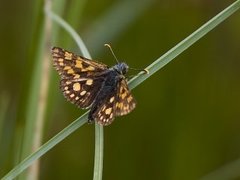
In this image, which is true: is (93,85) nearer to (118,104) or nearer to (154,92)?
(118,104)

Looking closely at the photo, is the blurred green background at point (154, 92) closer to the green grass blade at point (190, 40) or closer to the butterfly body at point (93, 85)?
the butterfly body at point (93, 85)

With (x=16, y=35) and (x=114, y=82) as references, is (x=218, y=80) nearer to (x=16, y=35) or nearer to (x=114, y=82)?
(x=16, y=35)

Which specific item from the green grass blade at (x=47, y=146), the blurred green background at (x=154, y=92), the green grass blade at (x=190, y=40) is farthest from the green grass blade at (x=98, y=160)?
the blurred green background at (x=154, y=92)

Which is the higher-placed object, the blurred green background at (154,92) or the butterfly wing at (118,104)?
the blurred green background at (154,92)

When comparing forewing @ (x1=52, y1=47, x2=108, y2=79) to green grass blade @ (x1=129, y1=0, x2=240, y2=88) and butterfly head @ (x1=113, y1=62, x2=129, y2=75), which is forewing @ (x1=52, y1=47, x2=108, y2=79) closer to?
butterfly head @ (x1=113, y1=62, x2=129, y2=75)

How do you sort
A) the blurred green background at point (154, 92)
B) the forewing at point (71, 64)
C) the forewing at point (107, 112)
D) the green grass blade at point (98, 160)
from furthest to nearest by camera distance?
the blurred green background at point (154, 92) < the forewing at point (71, 64) < the forewing at point (107, 112) < the green grass blade at point (98, 160)

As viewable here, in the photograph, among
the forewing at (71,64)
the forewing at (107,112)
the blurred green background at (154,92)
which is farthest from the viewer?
the blurred green background at (154,92)

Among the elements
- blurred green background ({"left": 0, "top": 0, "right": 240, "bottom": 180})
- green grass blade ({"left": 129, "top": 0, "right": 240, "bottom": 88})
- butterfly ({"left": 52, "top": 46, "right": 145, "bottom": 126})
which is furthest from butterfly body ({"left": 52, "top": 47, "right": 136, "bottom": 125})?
blurred green background ({"left": 0, "top": 0, "right": 240, "bottom": 180})
